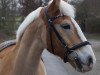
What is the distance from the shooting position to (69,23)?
4.05 m

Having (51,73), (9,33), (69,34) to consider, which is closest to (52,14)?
(69,34)

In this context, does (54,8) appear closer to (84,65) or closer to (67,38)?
(67,38)

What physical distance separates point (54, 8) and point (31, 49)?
0.60 meters

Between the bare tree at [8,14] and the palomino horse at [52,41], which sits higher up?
the palomino horse at [52,41]

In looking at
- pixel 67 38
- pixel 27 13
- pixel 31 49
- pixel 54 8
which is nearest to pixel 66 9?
pixel 54 8

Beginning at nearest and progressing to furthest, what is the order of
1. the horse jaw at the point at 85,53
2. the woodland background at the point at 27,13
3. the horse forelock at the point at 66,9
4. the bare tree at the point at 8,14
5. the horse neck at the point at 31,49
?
the horse jaw at the point at 85,53 < the horse forelock at the point at 66,9 < the horse neck at the point at 31,49 < the bare tree at the point at 8,14 < the woodland background at the point at 27,13

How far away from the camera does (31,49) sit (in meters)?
4.39

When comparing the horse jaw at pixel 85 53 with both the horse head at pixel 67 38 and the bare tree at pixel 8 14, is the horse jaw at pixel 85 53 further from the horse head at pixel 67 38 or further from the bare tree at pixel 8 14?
the bare tree at pixel 8 14

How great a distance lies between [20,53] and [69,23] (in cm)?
83

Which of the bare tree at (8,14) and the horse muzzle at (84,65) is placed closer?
the horse muzzle at (84,65)

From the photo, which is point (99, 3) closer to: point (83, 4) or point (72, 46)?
point (83, 4)

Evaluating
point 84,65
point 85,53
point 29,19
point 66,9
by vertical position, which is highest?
point 66,9

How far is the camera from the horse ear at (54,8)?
4.20 m

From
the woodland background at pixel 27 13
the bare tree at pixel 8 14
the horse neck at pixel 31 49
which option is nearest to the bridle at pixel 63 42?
the horse neck at pixel 31 49
